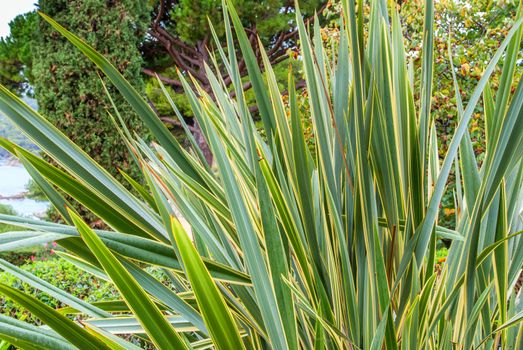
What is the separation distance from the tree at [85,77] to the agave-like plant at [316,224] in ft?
16.9

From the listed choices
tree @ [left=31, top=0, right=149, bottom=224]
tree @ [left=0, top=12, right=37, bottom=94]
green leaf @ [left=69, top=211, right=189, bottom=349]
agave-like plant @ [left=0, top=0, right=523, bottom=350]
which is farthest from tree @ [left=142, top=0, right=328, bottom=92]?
green leaf @ [left=69, top=211, right=189, bottom=349]

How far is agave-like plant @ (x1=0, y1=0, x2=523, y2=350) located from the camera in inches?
21.8

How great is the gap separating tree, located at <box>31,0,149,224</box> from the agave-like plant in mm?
5147

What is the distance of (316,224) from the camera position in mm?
820

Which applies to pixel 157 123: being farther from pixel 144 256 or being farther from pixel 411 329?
pixel 411 329

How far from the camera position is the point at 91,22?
5.94 m

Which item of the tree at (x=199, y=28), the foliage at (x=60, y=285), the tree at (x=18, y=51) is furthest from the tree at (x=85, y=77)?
the tree at (x=199, y=28)

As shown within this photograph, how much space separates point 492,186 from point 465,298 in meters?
0.21

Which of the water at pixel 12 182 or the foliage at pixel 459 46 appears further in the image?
the water at pixel 12 182

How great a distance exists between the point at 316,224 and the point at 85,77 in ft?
18.5

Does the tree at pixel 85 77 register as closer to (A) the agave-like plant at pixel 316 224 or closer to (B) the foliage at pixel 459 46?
(B) the foliage at pixel 459 46

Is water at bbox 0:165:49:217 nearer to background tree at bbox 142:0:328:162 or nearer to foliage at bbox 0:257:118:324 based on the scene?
background tree at bbox 142:0:328:162

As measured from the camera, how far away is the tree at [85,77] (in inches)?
229

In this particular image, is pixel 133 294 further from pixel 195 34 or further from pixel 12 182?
pixel 12 182
